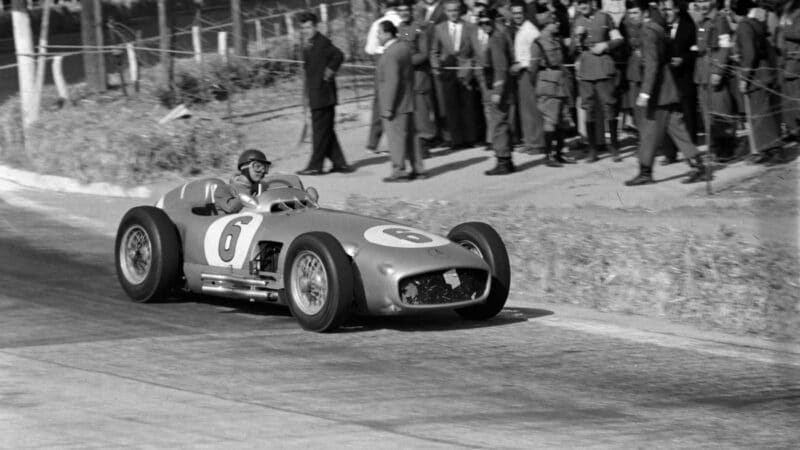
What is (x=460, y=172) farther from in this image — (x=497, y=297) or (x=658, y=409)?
(x=658, y=409)

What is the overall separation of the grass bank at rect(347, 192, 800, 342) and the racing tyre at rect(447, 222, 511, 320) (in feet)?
3.81

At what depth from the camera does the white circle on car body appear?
31.9 ft

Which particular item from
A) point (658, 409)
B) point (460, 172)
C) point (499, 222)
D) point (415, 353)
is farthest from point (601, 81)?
point (658, 409)

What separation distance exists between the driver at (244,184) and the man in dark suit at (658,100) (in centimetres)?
533

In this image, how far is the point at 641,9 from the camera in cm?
1609

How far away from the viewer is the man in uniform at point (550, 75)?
1625 cm

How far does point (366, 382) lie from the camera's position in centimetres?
810

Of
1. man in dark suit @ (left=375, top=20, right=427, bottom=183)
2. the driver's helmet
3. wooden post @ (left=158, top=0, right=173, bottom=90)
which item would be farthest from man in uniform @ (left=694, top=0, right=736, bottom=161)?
wooden post @ (left=158, top=0, right=173, bottom=90)

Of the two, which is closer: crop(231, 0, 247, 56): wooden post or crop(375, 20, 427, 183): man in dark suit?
crop(375, 20, 427, 183): man in dark suit

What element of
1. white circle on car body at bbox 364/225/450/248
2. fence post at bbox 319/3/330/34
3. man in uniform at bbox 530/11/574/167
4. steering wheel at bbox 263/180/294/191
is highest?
fence post at bbox 319/3/330/34

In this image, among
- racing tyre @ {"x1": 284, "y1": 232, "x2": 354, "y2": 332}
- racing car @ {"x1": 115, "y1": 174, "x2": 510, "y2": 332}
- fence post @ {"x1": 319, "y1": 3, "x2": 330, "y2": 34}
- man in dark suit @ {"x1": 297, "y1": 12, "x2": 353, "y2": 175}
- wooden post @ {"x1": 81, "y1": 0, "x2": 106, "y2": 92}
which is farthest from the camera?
fence post @ {"x1": 319, "y1": 3, "x2": 330, "y2": 34}

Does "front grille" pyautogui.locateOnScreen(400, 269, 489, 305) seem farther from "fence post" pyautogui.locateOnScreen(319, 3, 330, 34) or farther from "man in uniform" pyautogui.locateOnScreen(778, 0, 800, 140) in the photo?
"fence post" pyautogui.locateOnScreen(319, 3, 330, 34)

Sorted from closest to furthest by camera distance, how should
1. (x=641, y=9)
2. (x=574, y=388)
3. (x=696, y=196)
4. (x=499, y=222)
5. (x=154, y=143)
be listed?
(x=574, y=388), (x=499, y=222), (x=696, y=196), (x=641, y=9), (x=154, y=143)

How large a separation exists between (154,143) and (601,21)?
230 inches
